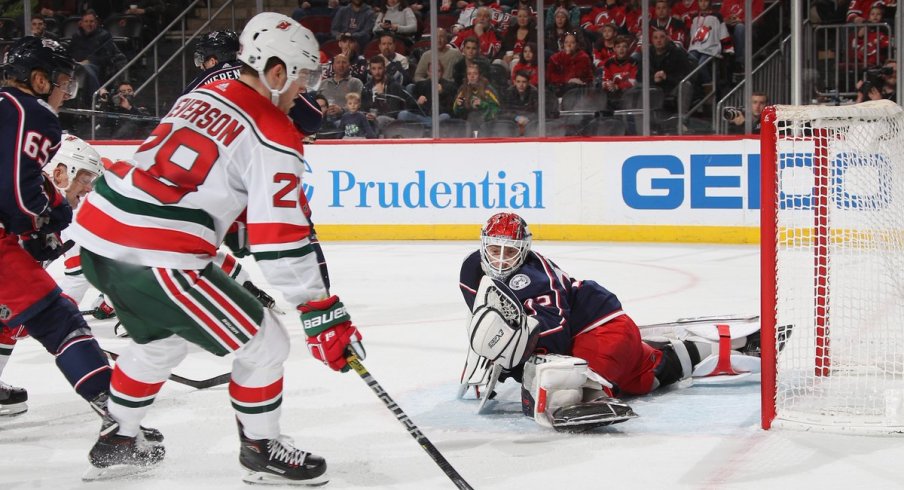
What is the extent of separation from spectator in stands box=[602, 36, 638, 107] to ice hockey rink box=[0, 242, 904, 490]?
4390mm

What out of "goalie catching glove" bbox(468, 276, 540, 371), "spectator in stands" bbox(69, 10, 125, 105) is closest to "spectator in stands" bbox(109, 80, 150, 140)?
"spectator in stands" bbox(69, 10, 125, 105)

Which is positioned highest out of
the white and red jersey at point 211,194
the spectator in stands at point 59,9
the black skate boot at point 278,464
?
the spectator in stands at point 59,9

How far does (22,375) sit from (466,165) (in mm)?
5329

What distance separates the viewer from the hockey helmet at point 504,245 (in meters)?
3.49

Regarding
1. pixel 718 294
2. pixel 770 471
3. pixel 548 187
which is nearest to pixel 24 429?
pixel 770 471

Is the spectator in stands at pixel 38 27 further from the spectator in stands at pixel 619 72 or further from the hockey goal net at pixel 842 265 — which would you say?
the hockey goal net at pixel 842 265

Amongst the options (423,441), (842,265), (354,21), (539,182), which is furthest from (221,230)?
(354,21)

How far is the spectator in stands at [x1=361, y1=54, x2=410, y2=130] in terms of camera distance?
31.2ft

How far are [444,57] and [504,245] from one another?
619cm

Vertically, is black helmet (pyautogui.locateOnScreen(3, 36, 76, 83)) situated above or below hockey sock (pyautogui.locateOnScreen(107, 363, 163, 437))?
above

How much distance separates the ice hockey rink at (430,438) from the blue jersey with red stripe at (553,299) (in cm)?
28

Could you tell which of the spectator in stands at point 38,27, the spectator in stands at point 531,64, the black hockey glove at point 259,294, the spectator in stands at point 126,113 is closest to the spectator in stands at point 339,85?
the spectator in stands at point 531,64

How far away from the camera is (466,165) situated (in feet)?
30.3

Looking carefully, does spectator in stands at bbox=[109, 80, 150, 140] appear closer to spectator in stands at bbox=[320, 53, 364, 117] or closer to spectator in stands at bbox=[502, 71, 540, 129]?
spectator in stands at bbox=[320, 53, 364, 117]
